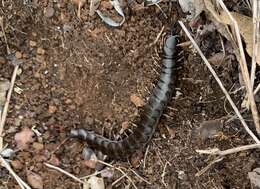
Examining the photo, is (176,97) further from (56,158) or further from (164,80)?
(56,158)

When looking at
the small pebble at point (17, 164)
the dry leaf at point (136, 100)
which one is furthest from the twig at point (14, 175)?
the dry leaf at point (136, 100)

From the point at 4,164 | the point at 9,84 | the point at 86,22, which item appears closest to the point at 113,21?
the point at 86,22

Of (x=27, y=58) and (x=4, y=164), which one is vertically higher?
(x=27, y=58)

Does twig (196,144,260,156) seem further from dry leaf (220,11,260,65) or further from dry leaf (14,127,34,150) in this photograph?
dry leaf (14,127,34,150)

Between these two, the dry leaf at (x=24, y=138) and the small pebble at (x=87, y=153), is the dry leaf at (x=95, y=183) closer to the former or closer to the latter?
the small pebble at (x=87, y=153)

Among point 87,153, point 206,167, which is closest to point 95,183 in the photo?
point 87,153

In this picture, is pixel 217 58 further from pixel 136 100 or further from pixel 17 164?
pixel 17 164

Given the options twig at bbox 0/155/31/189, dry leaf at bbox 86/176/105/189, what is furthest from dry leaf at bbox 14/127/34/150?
dry leaf at bbox 86/176/105/189
